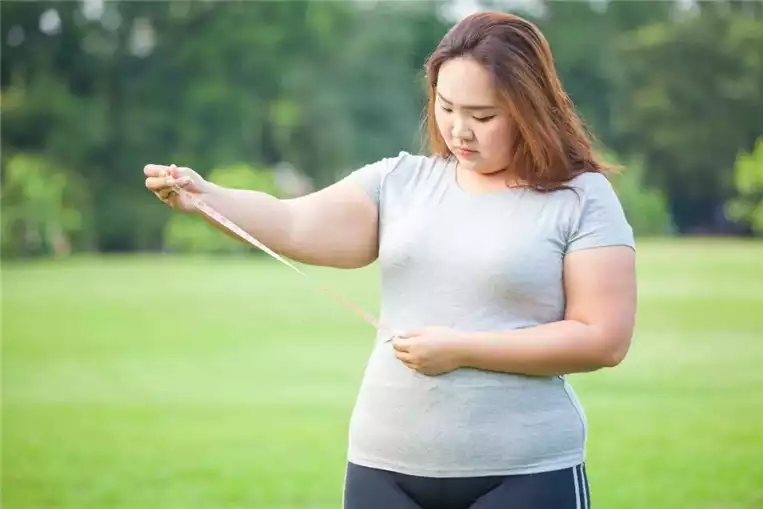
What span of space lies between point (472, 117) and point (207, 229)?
740cm

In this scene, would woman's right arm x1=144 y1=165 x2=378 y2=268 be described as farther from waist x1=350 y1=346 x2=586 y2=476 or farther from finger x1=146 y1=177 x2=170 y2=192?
waist x1=350 y1=346 x2=586 y2=476

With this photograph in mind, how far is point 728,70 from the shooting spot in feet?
16.4

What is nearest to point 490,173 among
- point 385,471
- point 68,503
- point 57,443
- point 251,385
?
point 385,471

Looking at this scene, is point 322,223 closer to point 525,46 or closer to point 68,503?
point 525,46

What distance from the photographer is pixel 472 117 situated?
3.66 feet

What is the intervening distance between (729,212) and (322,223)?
4300 mm

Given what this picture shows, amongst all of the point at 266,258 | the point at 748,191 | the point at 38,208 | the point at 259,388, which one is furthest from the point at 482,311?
the point at 266,258

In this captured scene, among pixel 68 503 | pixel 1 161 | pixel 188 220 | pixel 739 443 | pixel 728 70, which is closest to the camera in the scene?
pixel 68 503

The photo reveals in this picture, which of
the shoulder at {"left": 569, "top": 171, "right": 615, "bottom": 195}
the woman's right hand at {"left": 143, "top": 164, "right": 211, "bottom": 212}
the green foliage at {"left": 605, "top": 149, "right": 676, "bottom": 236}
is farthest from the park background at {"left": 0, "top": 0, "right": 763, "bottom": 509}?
the woman's right hand at {"left": 143, "top": 164, "right": 211, "bottom": 212}

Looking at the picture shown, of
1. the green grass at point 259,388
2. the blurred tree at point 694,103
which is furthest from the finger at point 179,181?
the blurred tree at point 694,103

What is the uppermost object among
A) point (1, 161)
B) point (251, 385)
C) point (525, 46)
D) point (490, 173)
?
point (525, 46)

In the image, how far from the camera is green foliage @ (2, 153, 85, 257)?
7543 mm

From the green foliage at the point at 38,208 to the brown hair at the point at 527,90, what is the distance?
6.76 m

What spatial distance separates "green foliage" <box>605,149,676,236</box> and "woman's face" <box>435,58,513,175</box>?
4334 mm
